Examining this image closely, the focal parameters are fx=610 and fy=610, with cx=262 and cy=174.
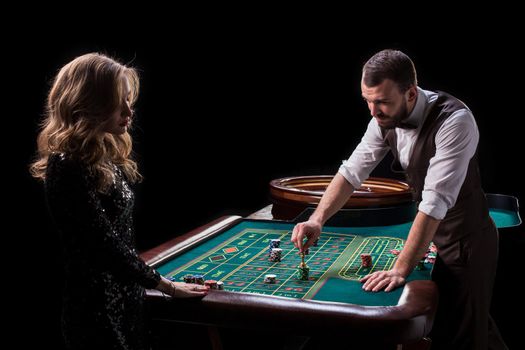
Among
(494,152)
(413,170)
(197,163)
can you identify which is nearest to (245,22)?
(197,163)

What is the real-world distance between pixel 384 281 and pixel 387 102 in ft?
2.68

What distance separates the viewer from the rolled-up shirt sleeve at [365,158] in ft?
10.3

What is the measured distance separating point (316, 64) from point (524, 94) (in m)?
1.81

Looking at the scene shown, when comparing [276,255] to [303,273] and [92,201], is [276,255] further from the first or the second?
[92,201]

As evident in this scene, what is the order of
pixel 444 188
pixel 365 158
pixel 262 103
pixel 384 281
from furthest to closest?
pixel 262 103 < pixel 365 158 < pixel 444 188 < pixel 384 281

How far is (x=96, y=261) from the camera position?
6.39 feet

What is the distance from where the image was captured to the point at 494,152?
5328 mm

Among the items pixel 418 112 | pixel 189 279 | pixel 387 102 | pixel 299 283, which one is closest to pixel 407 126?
pixel 418 112

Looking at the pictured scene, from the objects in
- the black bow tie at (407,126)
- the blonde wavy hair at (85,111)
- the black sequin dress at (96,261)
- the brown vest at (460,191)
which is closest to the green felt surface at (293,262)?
the brown vest at (460,191)

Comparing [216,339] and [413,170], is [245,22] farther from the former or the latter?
[216,339]

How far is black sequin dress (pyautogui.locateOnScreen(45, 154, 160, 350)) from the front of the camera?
1875mm

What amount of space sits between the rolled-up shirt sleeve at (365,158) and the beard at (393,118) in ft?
1.12

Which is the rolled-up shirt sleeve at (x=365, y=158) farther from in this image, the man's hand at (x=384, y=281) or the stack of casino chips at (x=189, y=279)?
the stack of casino chips at (x=189, y=279)

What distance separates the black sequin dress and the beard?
1.24 m
